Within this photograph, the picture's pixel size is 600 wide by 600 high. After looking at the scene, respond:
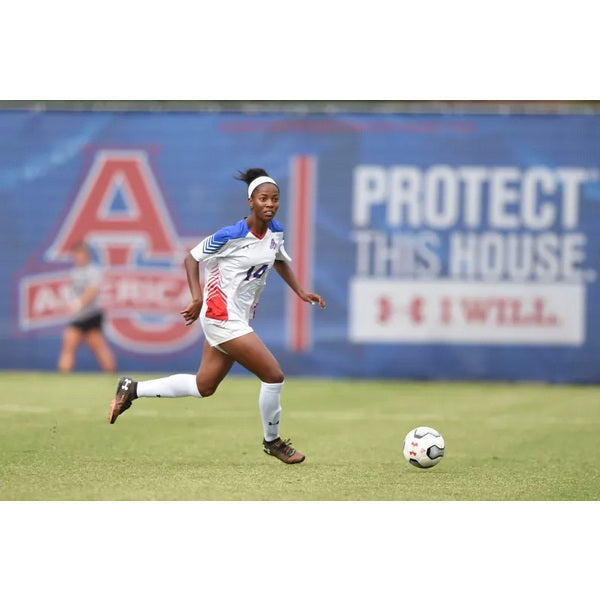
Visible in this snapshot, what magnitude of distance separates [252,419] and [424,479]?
452 centimetres

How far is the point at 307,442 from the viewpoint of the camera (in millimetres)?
11539

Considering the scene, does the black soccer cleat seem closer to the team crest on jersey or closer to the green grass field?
the green grass field

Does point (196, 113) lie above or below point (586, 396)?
above

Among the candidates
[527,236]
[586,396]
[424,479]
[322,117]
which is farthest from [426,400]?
[424,479]

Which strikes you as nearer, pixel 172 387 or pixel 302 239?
pixel 172 387

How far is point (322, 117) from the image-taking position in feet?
60.0

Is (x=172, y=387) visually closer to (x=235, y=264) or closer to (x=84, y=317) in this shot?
(x=235, y=264)

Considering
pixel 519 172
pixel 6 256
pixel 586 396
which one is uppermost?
pixel 519 172

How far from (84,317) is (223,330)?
947cm

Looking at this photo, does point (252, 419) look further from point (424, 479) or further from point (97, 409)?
point (424, 479)

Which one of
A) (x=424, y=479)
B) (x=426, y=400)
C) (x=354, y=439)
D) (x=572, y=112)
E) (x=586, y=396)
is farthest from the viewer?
(x=572, y=112)

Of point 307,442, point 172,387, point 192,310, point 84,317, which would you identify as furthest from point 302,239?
point 192,310

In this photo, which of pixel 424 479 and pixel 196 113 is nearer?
pixel 424 479

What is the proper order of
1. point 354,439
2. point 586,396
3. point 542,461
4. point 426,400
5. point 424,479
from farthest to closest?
1. point 586,396
2. point 426,400
3. point 354,439
4. point 542,461
5. point 424,479
